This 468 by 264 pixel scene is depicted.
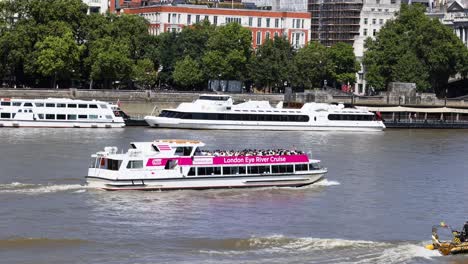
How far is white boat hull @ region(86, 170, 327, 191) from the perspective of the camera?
49938 mm

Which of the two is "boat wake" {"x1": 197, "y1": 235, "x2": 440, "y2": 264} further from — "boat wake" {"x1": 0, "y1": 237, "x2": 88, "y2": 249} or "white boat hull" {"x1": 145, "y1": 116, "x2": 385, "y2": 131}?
"white boat hull" {"x1": 145, "y1": 116, "x2": 385, "y2": 131}

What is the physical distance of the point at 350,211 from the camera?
47969 mm

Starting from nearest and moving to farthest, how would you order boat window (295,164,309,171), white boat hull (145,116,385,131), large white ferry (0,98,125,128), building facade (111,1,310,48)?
1. boat window (295,164,309,171)
2. large white ferry (0,98,125,128)
3. white boat hull (145,116,385,131)
4. building facade (111,1,310,48)

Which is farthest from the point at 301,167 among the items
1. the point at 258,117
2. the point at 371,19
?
the point at 371,19

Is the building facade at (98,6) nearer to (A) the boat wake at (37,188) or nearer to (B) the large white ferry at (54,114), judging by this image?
(B) the large white ferry at (54,114)

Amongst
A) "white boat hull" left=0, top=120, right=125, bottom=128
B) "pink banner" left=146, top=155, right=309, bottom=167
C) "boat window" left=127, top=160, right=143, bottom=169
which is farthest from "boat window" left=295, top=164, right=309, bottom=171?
"white boat hull" left=0, top=120, right=125, bottom=128

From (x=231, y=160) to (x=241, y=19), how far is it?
7765 centimetres

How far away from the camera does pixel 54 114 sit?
3334 inches

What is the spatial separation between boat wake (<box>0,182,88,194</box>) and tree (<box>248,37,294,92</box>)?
205 feet

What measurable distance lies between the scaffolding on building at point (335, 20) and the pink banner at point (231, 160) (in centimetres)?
8815

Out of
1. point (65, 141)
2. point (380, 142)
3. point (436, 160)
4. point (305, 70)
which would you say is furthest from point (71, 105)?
point (305, 70)

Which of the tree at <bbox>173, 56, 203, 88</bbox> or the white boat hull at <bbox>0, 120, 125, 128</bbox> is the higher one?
the tree at <bbox>173, 56, 203, 88</bbox>

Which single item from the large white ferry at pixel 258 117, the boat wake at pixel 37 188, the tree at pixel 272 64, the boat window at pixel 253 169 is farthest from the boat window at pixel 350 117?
the boat wake at pixel 37 188

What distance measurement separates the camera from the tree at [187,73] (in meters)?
112
